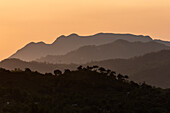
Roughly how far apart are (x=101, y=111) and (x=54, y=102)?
923 cm

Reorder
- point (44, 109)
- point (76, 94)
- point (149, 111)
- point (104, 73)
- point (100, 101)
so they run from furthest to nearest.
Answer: point (104, 73) → point (76, 94) → point (100, 101) → point (149, 111) → point (44, 109)

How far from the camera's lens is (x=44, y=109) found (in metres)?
63.9

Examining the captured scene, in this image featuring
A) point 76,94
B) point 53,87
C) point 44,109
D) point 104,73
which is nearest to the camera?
point 44,109

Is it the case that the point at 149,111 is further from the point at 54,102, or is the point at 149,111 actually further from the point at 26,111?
the point at 26,111

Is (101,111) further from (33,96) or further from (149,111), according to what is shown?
(33,96)

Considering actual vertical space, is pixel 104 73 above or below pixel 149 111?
above

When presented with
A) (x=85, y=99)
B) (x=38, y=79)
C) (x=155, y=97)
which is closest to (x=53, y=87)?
(x=38, y=79)

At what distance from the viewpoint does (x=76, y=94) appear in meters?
80.8

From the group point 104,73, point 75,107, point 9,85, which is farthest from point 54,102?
point 104,73

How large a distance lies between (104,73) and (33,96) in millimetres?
30105

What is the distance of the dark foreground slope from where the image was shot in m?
69.1

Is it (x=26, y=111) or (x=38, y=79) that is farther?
(x=38, y=79)

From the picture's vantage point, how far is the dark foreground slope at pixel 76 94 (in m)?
69.1

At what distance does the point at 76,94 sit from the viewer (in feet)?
265
